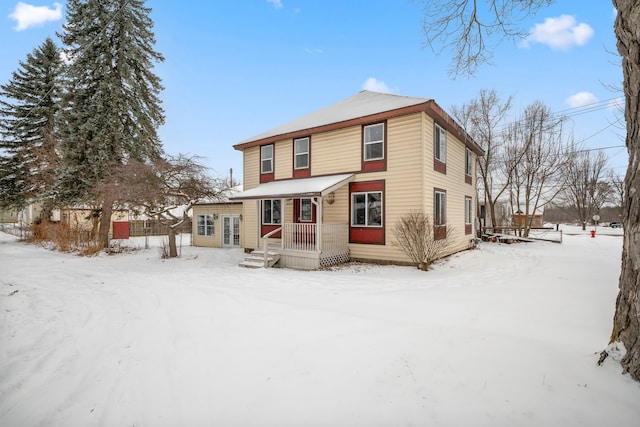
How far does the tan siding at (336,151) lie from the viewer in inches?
446

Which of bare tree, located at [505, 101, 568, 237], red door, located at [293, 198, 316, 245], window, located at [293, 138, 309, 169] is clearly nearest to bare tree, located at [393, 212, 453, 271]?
red door, located at [293, 198, 316, 245]

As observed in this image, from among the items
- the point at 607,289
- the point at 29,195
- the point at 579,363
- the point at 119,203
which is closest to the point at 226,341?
the point at 579,363

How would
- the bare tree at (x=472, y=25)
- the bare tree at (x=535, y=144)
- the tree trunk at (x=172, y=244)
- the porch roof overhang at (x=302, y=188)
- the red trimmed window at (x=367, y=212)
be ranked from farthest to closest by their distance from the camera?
1. the bare tree at (x=535, y=144)
2. the tree trunk at (x=172, y=244)
3. the red trimmed window at (x=367, y=212)
4. the porch roof overhang at (x=302, y=188)
5. the bare tree at (x=472, y=25)

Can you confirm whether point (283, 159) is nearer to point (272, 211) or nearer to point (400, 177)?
point (272, 211)

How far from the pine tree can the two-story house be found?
28.8ft

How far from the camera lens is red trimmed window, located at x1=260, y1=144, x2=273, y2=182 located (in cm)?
1384

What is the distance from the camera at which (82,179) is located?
1628cm

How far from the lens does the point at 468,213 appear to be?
15469 millimetres

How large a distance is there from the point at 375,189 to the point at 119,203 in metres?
10.5

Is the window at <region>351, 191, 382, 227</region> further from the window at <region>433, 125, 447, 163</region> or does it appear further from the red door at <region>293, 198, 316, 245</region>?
the window at <region>433, 125, 447, 163</region>

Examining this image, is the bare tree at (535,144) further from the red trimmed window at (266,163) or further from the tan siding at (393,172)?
the red trimmed window at (266,163)

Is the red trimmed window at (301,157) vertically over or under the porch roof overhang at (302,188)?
over

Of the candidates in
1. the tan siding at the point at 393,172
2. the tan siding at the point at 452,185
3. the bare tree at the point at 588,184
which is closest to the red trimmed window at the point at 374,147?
the tan siding at the point at 393,172

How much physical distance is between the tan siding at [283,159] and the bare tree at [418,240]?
5.74m
